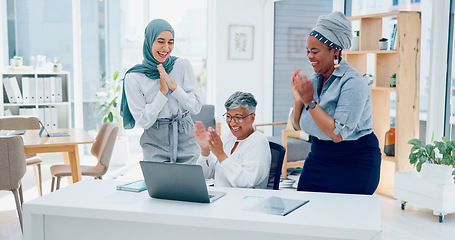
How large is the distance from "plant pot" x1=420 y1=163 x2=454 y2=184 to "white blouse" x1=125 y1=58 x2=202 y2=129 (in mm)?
2542

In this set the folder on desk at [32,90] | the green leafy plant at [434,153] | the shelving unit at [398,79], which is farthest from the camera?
the folder on desk at [32,90]


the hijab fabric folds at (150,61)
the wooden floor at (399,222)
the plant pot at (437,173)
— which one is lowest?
the wooden floor at (399,222)

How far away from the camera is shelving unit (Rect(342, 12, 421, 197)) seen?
15.6 feet

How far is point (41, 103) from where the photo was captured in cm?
630

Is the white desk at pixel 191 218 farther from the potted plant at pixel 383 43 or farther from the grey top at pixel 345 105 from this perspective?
the potted plant at pixel 383 43

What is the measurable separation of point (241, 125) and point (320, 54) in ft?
1.87

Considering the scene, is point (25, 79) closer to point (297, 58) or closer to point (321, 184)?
point (297, 58)

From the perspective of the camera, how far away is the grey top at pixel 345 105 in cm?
212

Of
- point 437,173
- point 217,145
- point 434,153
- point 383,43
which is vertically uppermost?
point 383,43

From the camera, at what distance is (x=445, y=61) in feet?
15.7

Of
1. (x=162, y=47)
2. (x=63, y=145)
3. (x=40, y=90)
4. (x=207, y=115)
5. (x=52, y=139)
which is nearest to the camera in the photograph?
(x=162, y=47)

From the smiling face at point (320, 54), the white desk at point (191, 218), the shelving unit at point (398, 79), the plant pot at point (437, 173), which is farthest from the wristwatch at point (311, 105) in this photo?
the shelving unit at point (398, 79)

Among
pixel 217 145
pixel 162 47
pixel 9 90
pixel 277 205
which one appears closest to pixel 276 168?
pixel 217 145

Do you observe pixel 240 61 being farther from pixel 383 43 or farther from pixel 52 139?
pixel 52 139
